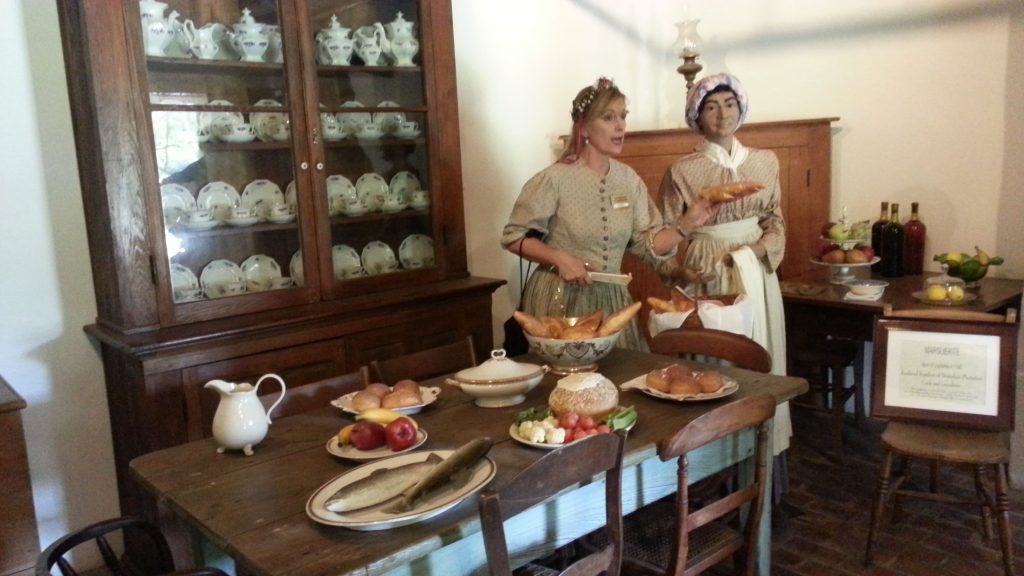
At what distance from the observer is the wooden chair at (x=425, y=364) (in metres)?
2.08

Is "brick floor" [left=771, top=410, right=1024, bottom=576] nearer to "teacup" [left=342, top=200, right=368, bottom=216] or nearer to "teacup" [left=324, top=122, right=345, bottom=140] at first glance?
"teacup" [left=342, top=200, right=368, bottom=216]

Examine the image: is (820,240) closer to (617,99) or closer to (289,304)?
(617,99)

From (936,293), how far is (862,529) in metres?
0.88

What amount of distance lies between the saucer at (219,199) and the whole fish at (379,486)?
1455 mm

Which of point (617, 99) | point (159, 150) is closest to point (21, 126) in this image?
point (159, 150)

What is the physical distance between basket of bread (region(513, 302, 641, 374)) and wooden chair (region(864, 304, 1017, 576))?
959 mm

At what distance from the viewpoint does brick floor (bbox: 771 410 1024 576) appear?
2.34m

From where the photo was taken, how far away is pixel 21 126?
2.35 metres

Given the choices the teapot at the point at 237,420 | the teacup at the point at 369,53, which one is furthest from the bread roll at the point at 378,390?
the teacup at the point at 369,53

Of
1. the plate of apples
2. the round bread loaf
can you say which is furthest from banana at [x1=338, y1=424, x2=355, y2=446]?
the round bread loaf

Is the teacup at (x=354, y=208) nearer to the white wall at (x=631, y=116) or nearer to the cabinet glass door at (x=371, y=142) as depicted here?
the cabinet glass door at (x=371, y=142)

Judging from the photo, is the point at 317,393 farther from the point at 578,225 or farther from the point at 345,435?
the point at 578,225

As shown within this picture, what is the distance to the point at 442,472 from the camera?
1.32 metres

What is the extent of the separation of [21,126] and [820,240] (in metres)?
3.11
